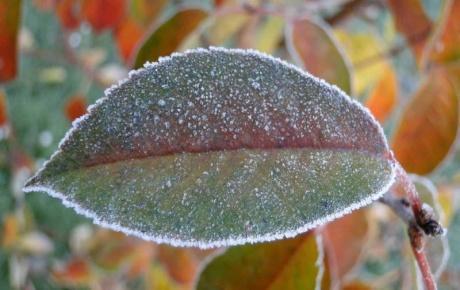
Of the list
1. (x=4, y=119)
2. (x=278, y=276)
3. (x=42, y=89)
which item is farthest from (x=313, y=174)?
(x=42, y=89)

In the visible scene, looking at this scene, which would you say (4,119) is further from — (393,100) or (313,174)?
(313,174)

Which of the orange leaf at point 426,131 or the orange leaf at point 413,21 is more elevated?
the orange leaf at point 413,21

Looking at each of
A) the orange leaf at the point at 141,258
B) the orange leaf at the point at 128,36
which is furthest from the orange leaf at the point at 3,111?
the orange leaf at the point at 141,258

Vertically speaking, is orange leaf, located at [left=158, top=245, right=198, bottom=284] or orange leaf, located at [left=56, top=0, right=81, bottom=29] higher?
orange leaf, located at [left=56, top=0, right=81, bottom=29]

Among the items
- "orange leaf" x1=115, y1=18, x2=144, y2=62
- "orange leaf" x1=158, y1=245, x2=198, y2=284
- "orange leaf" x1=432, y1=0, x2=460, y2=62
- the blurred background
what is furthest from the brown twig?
"orange leaf" x1=115, y1=18, x2=144, y2=62

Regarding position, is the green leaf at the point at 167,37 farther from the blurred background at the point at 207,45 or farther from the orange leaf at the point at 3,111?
the orange leaf at the point at 3,111

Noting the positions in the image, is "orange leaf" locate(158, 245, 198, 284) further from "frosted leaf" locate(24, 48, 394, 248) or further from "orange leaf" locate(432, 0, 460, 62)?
"frosted leaf" locate(24, 48, 394, 248)
